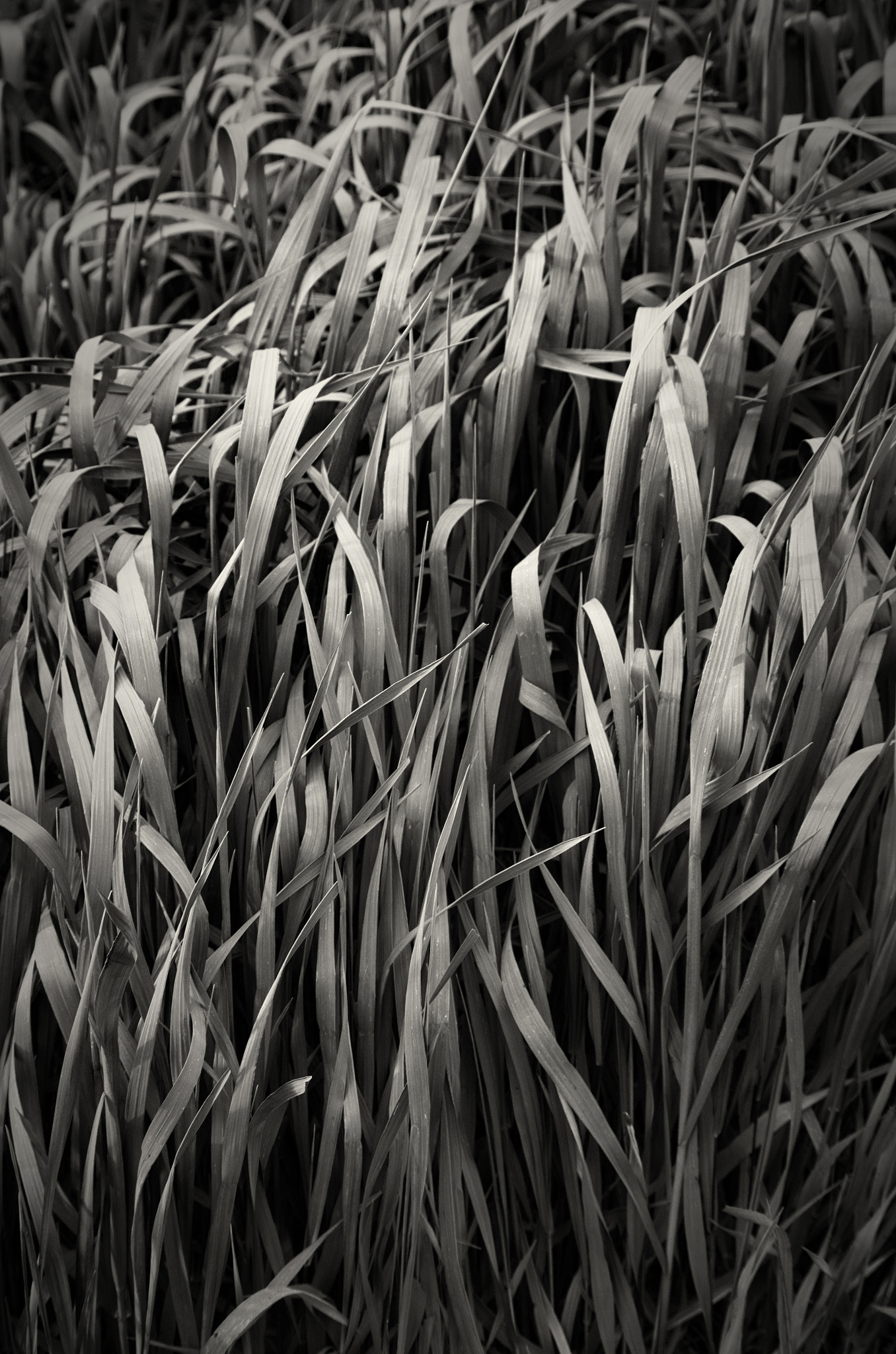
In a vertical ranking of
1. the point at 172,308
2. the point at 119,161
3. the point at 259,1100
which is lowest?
the point at 259,1100

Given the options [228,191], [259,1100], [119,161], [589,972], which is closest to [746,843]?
[589,972]

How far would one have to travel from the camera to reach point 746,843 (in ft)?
1.62

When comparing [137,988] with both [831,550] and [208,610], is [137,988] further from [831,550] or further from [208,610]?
[831,550]

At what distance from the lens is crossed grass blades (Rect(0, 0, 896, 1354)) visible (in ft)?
1.52

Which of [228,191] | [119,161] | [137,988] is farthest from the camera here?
[119,161]

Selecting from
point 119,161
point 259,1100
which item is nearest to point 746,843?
point 259,1100

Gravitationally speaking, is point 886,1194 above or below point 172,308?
below

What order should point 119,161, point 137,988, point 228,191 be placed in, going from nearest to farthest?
point 137,988 → point 228,191 → point 119,161

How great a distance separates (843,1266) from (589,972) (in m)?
0.17

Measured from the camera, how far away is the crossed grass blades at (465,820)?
464 millimetres

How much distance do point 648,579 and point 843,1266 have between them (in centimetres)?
33

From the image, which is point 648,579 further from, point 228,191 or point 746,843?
point 228,191

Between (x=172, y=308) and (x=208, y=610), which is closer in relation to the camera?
(x=208, y=610)

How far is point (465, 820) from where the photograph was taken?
0.51m
